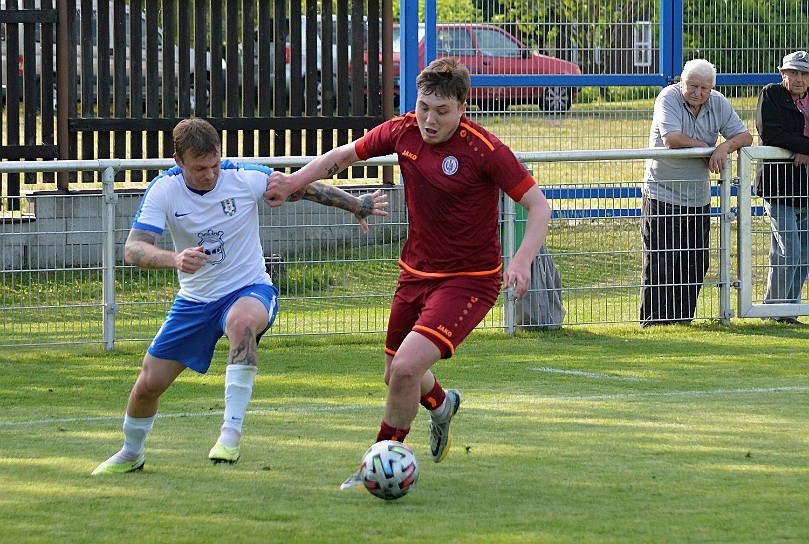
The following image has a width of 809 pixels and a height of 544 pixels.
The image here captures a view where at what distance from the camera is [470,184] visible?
612cm

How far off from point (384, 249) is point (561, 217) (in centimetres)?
155

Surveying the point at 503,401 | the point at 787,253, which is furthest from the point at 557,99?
the point at 503,401

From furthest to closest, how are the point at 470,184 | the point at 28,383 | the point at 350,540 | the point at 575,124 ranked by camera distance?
the point at 575,124 → the point at 28,383 → the point at 470,184 → the point at 350,540

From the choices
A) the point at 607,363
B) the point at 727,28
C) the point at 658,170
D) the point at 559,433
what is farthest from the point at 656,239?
the point at 727,28

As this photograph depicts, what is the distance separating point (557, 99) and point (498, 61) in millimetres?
964

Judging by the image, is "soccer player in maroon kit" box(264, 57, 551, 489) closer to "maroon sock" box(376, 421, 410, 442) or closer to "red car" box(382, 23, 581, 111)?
"maroon sock" box(376, 421, 410, 442)

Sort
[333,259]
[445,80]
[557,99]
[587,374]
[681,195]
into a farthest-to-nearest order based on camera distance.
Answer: [557,99] → [681,195] → [333,259] → [587,374] → [445,80]

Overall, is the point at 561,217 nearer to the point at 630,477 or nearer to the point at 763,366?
the point at 763,366

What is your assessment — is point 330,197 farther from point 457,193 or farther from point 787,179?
point 787,179

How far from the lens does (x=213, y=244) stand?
6363mm

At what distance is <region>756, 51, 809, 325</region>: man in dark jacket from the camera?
37.1 feet

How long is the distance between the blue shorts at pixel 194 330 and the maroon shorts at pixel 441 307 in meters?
0.63

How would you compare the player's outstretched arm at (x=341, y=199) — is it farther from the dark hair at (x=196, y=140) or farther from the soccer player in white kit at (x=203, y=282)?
the dark hair at (x=196, y=140)

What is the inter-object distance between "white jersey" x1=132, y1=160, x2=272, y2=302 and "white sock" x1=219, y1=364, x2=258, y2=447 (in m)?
0.38
